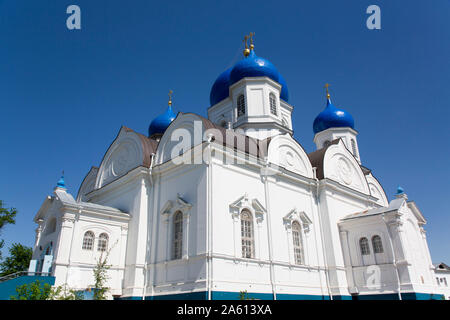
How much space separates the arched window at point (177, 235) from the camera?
12.8m

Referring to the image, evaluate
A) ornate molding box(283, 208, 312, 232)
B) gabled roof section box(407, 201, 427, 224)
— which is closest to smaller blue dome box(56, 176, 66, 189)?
ornate molding box(283, 208, 312, 232)

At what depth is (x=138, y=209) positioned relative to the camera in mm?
14102

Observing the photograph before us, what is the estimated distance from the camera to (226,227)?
1227 cm

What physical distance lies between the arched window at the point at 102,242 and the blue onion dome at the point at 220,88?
11.5 metres

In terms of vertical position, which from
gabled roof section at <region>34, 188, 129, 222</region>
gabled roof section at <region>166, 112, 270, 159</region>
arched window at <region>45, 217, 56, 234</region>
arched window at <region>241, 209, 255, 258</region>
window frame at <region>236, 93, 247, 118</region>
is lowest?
arched window at <region>241, 209, 255, 258</region>

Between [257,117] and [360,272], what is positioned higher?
[257,117]

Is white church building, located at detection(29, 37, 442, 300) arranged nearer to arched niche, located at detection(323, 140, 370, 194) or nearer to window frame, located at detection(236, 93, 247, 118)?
arched niche, located at detection(323, 140, 370, 194)

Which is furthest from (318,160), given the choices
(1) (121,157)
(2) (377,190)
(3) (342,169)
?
(1) (121,157)

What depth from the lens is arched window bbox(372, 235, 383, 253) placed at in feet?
51.6

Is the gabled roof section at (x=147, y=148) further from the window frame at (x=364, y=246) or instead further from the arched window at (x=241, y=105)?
the window frame at (x=364, y=246)

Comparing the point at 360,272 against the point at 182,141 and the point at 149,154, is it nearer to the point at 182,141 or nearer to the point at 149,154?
the point at 182,141

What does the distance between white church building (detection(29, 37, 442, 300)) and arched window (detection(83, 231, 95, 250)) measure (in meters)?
0.04
